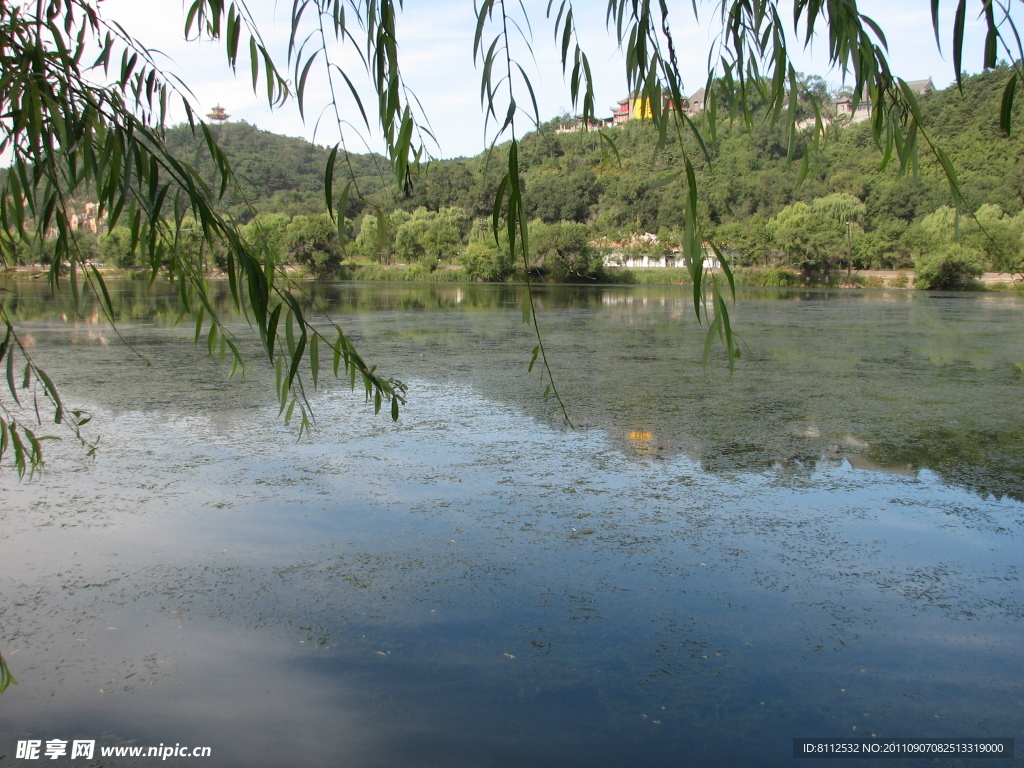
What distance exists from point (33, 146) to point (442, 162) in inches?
27.4

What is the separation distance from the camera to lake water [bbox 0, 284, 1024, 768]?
78.2 inches

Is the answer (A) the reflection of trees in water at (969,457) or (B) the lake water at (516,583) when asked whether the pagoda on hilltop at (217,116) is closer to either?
(B) the lake water at (516,583)

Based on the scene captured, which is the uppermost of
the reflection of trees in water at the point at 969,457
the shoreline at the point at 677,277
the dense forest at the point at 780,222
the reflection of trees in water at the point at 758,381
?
the dense forest at the point at 780,222

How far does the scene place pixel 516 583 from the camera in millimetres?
2779

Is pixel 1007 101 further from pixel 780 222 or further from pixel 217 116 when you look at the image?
pixel 780 222

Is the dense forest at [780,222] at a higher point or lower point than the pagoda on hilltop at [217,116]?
higher

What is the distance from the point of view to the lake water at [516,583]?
6.52 ft

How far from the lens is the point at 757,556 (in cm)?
305

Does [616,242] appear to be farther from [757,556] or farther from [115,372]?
[757,556]

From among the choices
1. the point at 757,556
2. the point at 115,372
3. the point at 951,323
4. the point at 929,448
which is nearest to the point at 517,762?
the point at 757,556

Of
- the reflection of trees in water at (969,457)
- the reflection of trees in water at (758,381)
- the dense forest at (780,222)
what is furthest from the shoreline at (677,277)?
the reflection of trees in water at (969,457)

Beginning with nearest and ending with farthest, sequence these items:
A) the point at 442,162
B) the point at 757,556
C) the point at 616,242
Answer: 1. the point at 442,162
2. the point at 757,556
3. the point at 616,242

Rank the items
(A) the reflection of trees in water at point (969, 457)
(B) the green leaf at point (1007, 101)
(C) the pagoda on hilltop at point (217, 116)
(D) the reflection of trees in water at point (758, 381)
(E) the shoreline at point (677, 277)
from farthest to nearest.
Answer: (E) the shoreline at point (677, 277)
(D) the reflection of trees in water at point (758, 381)
(A) the reflection of trees in water at point (969, 457)
(C) the pagoda on hilltop at point (217, 116)
(B) the green leaf at point (1007, 101)

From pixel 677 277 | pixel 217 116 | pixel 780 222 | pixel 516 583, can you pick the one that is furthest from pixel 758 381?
pixel 780 222
